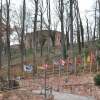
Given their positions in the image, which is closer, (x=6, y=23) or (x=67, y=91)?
(x=67, y=91)

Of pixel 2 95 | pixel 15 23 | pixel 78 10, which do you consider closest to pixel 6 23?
pixel 2 95

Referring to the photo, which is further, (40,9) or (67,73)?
(40,9)

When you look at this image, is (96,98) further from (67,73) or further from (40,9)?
(40,9)

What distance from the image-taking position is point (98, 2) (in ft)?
144

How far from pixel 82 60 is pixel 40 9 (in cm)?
1303

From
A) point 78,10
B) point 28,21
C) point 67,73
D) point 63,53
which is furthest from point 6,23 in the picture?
point 28,21

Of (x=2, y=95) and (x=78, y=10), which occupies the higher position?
(x=78, y=10)

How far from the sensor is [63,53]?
36.1 meters

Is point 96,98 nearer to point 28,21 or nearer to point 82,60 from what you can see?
point 82,60

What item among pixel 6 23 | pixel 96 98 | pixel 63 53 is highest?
pixel 6 23

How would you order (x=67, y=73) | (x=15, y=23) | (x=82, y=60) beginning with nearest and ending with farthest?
(x=67, y=73) < (x=82, y=60) < (x=15, y=23)

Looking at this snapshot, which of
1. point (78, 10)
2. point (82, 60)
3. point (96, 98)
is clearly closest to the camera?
point (96, 98)

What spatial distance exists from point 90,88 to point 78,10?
23441 millimetres

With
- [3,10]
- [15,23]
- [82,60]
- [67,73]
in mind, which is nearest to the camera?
[67,73]
